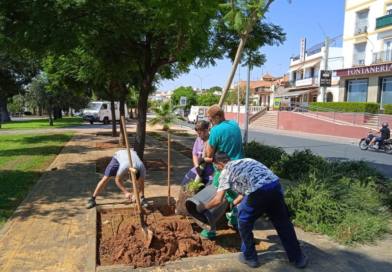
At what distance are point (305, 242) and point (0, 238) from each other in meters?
4.03

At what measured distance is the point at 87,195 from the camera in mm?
7660

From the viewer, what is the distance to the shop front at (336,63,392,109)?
1420 inches

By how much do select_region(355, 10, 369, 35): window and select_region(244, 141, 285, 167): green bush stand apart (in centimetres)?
3396

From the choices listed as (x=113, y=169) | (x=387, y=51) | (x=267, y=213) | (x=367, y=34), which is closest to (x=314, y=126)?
(x=387, y=51)

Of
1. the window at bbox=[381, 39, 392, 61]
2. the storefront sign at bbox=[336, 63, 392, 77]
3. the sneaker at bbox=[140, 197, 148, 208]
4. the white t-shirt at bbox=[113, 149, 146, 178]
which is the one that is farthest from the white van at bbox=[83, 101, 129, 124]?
Answer: the white t-shirt at bbox=[113, 149, 146, 178]

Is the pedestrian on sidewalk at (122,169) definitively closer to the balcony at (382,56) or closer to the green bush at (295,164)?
the green bush at (295,164)

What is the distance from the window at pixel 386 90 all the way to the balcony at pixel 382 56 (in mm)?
1792

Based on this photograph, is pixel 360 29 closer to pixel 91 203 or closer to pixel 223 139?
pixel 91 203

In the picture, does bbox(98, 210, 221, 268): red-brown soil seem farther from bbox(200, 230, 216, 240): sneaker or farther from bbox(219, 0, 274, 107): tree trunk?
bbox(219, 0, 274, 107): tree trunk

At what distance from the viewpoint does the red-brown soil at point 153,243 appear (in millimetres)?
4672

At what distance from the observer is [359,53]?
137ft

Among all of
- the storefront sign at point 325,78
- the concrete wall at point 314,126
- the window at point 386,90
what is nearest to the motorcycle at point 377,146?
the concrete wall at point 314,126

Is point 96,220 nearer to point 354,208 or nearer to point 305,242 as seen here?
point 305,242

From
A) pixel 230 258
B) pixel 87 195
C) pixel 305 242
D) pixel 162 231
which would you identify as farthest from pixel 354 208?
Answer: pixel 87 195
